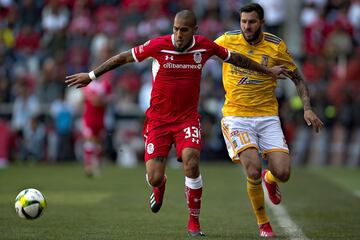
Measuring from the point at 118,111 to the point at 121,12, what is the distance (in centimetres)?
335

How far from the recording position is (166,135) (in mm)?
10109

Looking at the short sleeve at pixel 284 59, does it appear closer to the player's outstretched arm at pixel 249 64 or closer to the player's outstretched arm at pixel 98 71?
the player's outstretched arm at pixel 249 64

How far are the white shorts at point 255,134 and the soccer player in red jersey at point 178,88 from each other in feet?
1.37

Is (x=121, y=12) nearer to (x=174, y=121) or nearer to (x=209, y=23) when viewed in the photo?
(x=209, y=23)

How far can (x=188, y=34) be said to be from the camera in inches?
382

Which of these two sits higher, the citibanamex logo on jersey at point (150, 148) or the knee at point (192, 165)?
the citibanamex logo on jersey at point (150, 148)

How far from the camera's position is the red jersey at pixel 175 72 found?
988 cm

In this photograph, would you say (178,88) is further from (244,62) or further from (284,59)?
(284,59)

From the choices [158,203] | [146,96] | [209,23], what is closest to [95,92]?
[146,96]

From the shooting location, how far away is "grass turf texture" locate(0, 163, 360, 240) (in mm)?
10031

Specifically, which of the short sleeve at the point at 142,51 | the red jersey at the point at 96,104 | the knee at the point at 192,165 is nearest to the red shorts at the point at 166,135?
the knee at the point at 192,165

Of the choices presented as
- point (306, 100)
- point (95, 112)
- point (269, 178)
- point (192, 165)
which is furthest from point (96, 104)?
point (192, 165)

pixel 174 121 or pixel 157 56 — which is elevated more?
pixel 157 56

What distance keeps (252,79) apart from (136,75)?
51.9 ft
